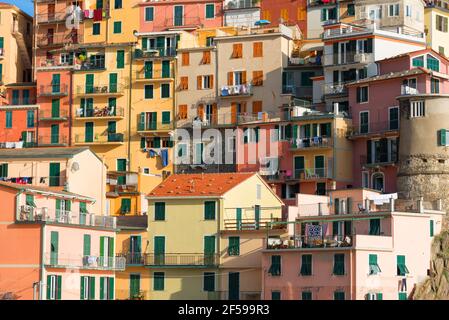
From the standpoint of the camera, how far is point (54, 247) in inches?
2643

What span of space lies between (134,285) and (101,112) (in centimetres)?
2847

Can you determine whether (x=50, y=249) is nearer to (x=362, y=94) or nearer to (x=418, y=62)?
(x=362, y=94)

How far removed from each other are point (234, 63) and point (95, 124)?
1289 cm

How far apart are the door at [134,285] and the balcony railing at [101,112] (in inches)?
1079

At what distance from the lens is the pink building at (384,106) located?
85250 mm

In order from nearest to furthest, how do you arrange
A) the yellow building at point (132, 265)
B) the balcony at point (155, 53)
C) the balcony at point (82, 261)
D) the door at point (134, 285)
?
the balcony at point (82, 261) < the door at point (134, 285) < the yellow building at point (132, 265) < the balcony at point (155, 53)

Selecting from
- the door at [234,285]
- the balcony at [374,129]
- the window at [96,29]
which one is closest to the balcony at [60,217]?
the door at [234,285]

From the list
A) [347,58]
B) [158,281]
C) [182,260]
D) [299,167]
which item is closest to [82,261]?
[158,281]

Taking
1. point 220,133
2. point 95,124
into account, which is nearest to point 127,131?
point 95,124

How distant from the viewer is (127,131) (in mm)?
102375

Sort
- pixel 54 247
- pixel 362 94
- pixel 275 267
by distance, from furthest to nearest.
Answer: pixel 362 94, pixel 275 267, pixel 54 247

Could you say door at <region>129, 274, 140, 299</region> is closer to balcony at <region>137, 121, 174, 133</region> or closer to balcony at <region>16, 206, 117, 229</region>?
balcony at <region>16, 206, 117, 229</region>

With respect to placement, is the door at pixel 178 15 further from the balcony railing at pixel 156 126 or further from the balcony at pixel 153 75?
the balcony railing at pixel 156 126

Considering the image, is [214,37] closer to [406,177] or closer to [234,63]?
[234,63]
